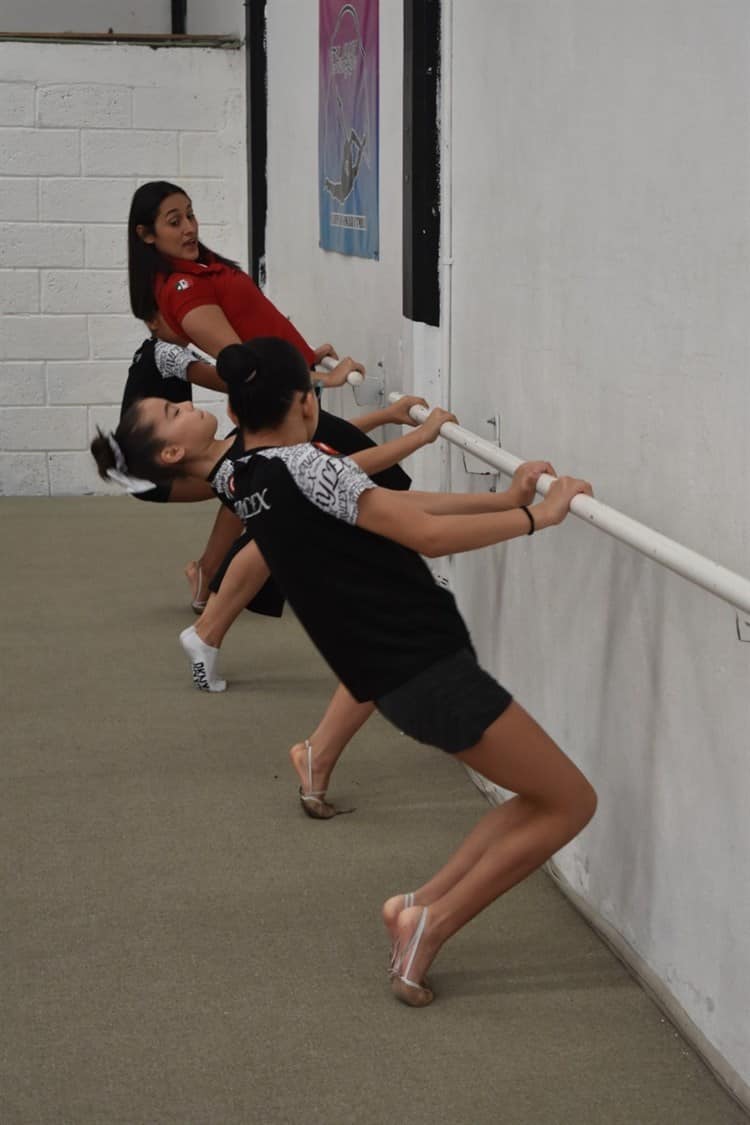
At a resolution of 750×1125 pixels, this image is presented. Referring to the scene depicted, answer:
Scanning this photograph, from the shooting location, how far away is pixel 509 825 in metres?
2.21

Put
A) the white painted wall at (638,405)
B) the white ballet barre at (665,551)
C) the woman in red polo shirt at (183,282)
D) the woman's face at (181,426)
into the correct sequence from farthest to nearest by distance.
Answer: the woman in red polo shirt at (183,282) < the woman's face at (181,426) < the white painted wall at (638,405) < the white ballet barre at (665,551)

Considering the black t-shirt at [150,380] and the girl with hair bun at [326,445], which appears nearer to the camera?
the girl with hair bun at [326,445]

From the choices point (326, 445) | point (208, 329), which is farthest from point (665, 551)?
point (208, 329)

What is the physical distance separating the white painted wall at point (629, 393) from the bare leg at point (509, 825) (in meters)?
0.16

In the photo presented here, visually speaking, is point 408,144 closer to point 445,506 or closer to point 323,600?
point 445,506

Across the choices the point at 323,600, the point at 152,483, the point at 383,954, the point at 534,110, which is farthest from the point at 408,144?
the point at 383,954

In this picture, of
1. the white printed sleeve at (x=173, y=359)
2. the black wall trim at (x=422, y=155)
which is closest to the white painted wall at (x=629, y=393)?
the black wall trim at (x=422, y=155)

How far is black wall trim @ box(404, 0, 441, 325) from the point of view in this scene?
3.33 m

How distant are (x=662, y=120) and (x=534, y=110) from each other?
2.06 feet

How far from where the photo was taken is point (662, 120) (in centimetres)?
208

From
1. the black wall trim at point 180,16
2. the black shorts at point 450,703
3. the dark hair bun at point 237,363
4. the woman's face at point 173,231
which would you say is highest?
the black wall trim at point 180,16

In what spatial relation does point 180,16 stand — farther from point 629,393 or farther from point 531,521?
point 531,521

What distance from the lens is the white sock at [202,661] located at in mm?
3812

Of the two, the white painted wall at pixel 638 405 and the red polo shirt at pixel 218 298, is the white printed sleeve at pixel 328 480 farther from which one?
the red polo shirt at pixel 218 298
